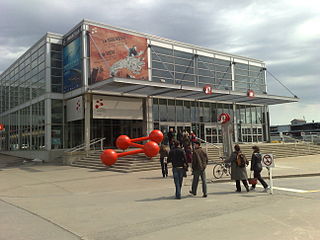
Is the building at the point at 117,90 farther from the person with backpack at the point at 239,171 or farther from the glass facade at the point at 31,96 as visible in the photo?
the person with backpack at the point at 239,171

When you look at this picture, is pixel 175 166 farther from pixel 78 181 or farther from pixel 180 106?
pixel 180 106

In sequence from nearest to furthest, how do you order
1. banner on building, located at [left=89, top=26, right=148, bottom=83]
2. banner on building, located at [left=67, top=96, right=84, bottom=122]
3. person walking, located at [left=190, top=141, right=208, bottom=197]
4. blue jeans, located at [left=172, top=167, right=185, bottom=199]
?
blue jeans, located at [left=172, top=167, right=185, bottom=199], person walking, located at [left=190, top=141, right=208, bottom=197], banner on building, located at [left=67, top=96, right=84, bottom=122], banner on building, located at [left=89, top=26, right=148, bottom=83]

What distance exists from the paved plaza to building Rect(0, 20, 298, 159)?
36.7 feet

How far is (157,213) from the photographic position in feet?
23.2

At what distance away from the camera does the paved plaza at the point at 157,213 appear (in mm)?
5438

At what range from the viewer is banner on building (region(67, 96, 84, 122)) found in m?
24.5

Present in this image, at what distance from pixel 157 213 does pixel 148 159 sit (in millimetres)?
11666

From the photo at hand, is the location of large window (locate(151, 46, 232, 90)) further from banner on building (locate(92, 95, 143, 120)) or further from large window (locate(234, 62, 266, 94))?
banner on building (locate(92, 95, 143, 120))

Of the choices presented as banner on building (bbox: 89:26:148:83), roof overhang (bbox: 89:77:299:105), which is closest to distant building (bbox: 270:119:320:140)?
roof overhang (bbox: 89:77:299:105)

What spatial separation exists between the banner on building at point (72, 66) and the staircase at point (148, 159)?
6.68 metres

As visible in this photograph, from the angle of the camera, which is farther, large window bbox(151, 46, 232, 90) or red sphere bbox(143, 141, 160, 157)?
large window bbox(151, 46, 232, 90)

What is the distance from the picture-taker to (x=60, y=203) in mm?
8719

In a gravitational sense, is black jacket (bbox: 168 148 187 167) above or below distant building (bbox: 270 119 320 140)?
below

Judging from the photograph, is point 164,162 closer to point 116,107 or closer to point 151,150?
point 151,150
